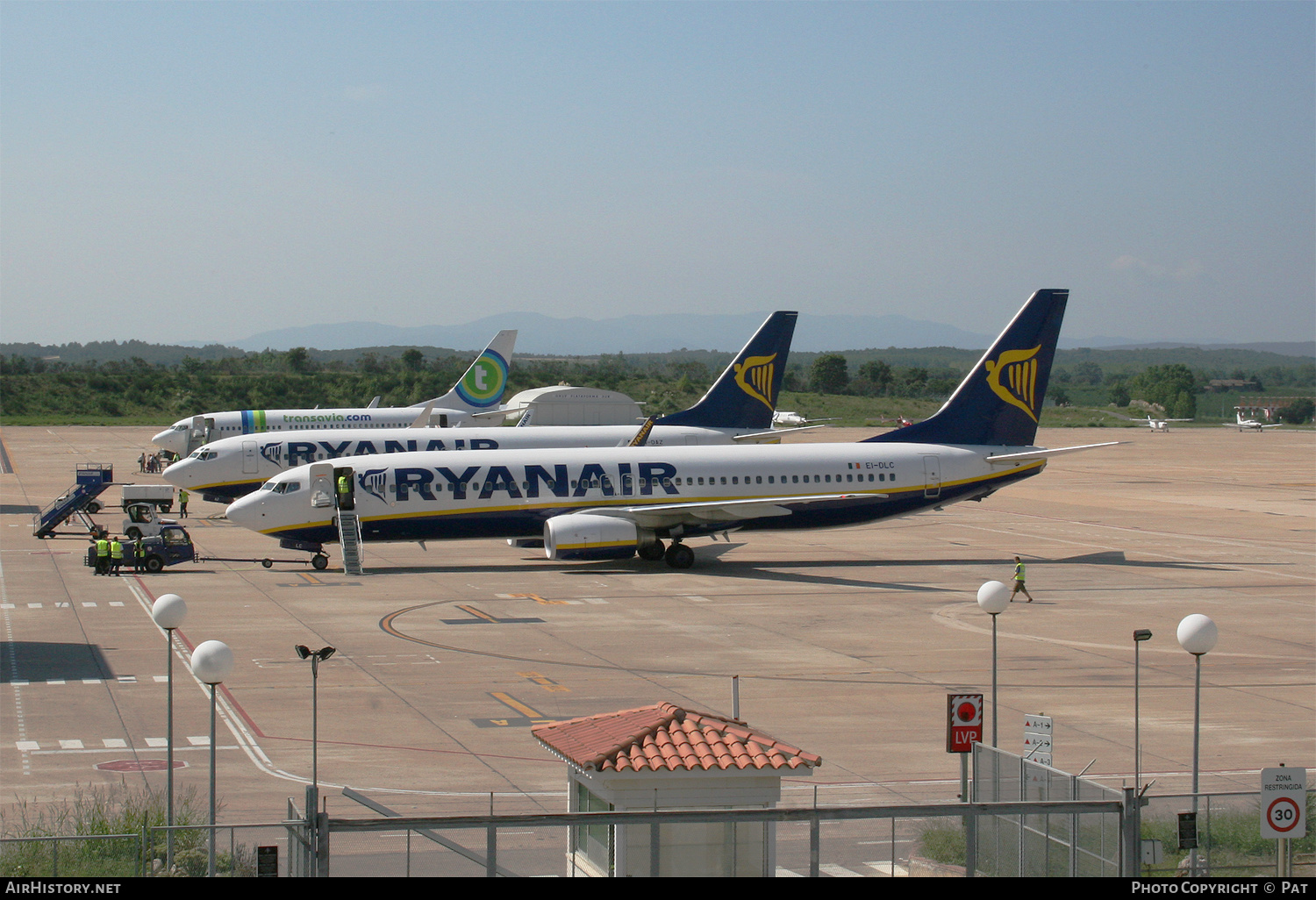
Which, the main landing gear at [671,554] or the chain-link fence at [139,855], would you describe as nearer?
the chain-link fence at [139,855]

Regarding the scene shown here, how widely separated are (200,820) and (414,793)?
316 cm

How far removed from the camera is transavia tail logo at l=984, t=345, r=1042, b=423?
5234cm

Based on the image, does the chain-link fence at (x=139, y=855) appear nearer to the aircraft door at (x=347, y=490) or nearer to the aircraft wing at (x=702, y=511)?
the aircraft door at (x=347, y=490)

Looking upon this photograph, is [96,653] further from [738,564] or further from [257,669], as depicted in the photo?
[738,564]

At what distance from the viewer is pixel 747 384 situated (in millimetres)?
67625

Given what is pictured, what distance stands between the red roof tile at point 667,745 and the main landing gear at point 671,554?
31.7 m

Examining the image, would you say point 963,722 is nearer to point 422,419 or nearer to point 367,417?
point 422,419

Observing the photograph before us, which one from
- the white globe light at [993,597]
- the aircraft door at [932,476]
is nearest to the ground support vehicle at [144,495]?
the aircraft door at [932,476]

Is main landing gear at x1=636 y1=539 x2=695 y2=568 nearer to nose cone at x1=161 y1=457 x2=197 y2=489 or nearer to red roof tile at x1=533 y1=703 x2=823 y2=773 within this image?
nose cone at x1=161 y1=457 x2=197 y2=489

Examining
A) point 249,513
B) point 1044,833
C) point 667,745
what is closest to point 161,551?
point 249,513

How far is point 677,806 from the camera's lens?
566 inches

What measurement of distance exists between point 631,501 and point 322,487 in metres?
10.7

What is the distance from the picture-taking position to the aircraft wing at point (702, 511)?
4731 centimetres
